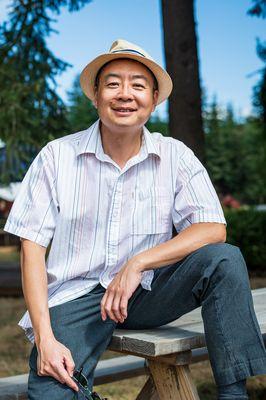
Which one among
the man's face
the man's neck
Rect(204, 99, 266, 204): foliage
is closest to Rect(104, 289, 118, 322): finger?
the man's neck

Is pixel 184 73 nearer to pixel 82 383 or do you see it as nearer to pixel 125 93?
pixel 125 93

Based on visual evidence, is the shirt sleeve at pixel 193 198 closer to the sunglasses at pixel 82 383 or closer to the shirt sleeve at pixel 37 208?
the shirt sleeve at pixel 37 208

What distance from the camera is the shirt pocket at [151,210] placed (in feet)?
8.56

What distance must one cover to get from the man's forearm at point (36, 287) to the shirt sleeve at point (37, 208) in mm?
46

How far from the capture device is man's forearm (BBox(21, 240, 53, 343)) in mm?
2404

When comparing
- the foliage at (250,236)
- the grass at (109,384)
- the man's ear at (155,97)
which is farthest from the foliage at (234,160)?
the man's ear at (155,97)

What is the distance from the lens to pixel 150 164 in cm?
269

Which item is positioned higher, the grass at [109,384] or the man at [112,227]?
the man at [112,227]

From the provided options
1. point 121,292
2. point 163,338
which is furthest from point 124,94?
point 163,338

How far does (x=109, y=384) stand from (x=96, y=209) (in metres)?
2.82

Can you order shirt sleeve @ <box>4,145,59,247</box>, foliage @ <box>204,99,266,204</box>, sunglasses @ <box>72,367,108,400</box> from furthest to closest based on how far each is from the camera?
1. foliage @ <box>204,99,266,204</box>
2. shirt sleeve @ <box>4,145,59,247</box>
3. sunglasses @ <box>72,367,108,400</box>

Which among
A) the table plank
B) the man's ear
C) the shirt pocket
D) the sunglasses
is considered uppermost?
the man's ear

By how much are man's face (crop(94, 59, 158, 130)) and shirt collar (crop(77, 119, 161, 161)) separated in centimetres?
8

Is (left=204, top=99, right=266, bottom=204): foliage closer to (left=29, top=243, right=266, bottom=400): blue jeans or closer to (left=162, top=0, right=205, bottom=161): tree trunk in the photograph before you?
(left=162, top=0, right=205, bottom=161): tree trunk
